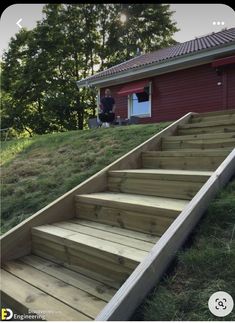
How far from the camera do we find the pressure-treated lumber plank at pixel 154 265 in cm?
138

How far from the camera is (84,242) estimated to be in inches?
80.8

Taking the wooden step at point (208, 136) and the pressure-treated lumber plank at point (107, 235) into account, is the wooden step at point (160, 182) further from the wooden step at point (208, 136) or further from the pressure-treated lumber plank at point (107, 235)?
the wooden step at point (208, 136)

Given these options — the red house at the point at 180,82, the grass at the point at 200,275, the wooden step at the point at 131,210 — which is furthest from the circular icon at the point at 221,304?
the red house at the point at 180,82

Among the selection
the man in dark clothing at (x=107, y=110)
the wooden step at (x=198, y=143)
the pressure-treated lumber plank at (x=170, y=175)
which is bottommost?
the pressure-treated lumber plank at (x=170, y=175)

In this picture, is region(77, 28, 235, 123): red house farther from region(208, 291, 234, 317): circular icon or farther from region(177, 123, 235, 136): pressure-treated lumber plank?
region(208, 291, 234, 317): circular icon

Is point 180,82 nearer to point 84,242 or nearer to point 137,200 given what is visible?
point 137,200

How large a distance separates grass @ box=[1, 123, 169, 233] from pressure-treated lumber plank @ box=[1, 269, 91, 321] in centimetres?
108

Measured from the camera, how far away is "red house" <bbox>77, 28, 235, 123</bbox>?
7.52m

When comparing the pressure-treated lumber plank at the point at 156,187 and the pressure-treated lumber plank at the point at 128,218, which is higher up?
the pressure-treated lumber plank at the point at 156,187

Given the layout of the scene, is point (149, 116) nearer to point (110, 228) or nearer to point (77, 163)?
point (77, 163)

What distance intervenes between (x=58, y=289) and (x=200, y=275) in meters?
0.79

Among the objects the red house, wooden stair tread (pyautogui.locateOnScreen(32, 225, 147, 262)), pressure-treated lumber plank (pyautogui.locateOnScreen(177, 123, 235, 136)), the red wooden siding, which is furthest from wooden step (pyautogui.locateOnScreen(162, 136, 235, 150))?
the red wooden siding

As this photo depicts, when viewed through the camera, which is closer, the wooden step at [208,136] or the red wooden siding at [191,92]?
the wooden step at [208,136]

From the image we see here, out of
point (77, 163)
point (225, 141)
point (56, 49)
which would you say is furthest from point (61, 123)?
point (225, 141)
